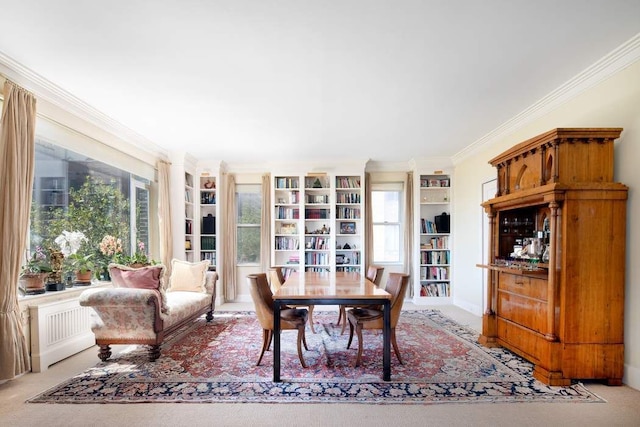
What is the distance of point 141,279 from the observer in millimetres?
3547

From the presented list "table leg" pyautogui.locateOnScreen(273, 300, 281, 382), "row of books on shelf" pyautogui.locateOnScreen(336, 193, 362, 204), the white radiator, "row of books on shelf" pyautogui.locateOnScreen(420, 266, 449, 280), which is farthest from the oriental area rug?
"row of books on shelf" pyautogui.locateOnScreen(336, 193, 362, 204)

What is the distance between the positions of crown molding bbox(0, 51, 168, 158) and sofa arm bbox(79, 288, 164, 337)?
76.4 inches

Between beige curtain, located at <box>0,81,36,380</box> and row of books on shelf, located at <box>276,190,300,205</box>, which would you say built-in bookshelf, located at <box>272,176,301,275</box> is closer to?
row of books on shelf, located at <box>276,190,300,205</box>

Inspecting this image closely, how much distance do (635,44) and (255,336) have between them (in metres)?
4.65

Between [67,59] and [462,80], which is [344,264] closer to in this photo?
[462,80]

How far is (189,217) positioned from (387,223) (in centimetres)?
392

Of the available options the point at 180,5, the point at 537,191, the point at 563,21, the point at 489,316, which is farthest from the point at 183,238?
the point at 563,21

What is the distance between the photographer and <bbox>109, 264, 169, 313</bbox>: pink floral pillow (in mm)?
3529

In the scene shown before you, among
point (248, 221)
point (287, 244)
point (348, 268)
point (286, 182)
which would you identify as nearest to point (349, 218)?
point (348, 268)

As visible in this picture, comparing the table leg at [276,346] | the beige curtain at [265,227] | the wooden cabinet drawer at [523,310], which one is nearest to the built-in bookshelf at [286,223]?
the beige curtain at [265,227]

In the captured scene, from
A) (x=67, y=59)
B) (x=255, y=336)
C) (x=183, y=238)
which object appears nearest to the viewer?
(x=67, y=59)

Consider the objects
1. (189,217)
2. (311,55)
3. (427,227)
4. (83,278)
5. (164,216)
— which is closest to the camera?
(311,55)

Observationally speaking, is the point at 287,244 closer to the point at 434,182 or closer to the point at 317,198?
the point at 317,198

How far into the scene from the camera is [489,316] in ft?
12.5
